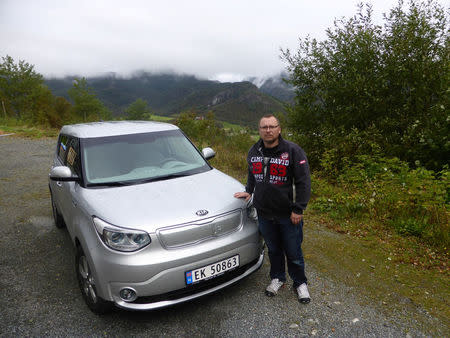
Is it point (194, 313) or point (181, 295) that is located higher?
point (181, 295)

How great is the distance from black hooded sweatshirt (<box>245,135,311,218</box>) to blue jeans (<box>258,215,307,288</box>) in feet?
0.39

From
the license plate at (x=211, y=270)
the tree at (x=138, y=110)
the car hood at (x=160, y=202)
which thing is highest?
the car hood at (x=160, y=202)

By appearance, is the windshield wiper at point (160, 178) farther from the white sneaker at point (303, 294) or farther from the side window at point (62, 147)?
the white sneaker at point (303, 294)

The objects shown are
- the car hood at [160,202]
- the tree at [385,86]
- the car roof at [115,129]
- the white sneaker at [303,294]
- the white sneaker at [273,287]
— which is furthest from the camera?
the tree at [385,86]

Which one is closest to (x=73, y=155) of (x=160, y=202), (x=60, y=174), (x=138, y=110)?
(x=60, y=174)

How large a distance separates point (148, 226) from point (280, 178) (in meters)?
1.26

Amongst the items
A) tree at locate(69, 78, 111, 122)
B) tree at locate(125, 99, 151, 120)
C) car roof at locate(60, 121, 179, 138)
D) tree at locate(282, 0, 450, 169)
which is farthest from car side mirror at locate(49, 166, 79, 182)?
tree at locate(125, 99, 151, 120)

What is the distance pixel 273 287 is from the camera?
3.08 metres

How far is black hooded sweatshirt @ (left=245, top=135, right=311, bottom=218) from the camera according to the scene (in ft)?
8.64

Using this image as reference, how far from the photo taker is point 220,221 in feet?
8.71

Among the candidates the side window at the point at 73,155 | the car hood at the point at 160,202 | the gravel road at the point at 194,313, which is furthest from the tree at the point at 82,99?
the car hood at the point at 160,202

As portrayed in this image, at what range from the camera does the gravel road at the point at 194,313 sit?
8.48ft

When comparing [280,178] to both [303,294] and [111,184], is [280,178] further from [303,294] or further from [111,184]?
[111,184]

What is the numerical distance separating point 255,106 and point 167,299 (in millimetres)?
153568
